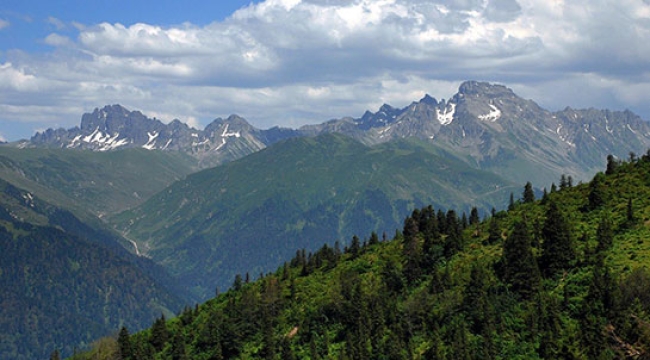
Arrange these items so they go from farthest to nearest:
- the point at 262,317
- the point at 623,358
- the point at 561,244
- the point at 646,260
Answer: the point at 262,317 < the point at 561,244 < the point at 646,260 < the point at 623,358

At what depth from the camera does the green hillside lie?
131375 mm

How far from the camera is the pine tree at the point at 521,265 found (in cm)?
15112

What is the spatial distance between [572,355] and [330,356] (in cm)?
5246

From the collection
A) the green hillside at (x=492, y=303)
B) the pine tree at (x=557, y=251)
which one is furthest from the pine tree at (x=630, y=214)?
the pine tree at (x=557, y=251)

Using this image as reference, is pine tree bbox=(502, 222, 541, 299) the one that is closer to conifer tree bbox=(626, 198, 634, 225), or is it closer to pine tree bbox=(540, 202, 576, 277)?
pine tree bbox=(540, 202, 576, 277)

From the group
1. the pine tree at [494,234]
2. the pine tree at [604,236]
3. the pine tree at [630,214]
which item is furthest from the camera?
the pine tree at [494,234]

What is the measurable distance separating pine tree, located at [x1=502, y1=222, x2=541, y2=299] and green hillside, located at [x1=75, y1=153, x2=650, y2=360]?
0.75ft

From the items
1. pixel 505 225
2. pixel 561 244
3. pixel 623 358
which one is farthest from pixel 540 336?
pixel 505 225

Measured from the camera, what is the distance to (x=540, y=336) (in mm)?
134875

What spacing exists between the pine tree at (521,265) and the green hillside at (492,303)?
9.0 inches

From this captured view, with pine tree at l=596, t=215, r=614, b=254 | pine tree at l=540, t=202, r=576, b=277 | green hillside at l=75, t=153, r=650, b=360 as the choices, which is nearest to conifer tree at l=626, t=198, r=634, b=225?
green hillside at l=75, t=153, r=650, b=360

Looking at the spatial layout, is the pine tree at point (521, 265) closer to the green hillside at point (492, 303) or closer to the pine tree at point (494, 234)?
the green hillside at point (492, 303)

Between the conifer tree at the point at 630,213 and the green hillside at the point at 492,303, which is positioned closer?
the green hillside at the point at 492,303

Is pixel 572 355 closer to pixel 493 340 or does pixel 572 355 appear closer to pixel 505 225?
pixel 493 340
